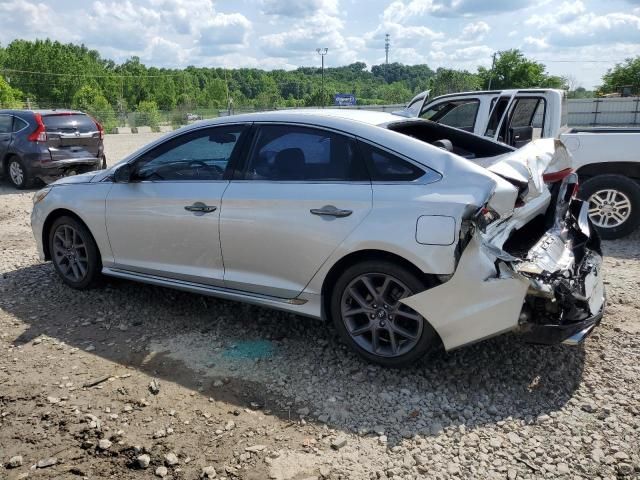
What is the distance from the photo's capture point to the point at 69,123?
1122 cm

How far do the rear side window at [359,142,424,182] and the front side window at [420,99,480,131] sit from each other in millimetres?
4909

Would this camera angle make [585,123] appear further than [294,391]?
Yes

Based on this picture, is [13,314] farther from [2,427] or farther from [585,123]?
[585,123]

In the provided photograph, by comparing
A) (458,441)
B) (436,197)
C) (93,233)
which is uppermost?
(436,197)

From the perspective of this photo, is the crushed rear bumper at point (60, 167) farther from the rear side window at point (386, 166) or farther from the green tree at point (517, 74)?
the green tree at point (517, 74)

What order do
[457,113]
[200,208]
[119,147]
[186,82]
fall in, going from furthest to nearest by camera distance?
1. [186,82]
2. [119,147]
3. [457,113]
4. [200,208]

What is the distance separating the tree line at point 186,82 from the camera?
203 ft

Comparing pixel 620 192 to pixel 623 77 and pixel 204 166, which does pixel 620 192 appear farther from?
pixel 623 77

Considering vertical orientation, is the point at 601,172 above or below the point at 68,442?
above

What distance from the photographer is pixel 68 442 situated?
298 centimetres

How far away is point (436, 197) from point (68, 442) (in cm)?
251

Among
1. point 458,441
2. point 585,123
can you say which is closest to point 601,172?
point 458,441

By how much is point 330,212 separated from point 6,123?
409 inches

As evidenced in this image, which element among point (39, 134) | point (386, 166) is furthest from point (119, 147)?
point (386, 166)
